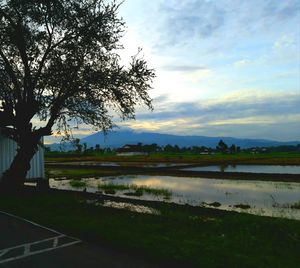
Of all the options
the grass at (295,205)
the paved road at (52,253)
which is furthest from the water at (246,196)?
the paved road at (52,253)

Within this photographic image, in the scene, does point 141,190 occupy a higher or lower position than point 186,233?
higher

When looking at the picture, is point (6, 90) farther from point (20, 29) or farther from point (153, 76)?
point (153, 76)

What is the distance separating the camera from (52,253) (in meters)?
11.1

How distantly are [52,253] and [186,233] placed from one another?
3897mm

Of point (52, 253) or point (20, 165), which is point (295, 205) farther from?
point (20, 165)

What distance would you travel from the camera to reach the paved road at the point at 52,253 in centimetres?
1014

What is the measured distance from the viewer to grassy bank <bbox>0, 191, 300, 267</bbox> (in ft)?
33.6

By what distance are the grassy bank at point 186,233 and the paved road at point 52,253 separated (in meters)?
0.51

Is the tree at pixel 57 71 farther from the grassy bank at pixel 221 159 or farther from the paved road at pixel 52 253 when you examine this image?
the grassy bank at pixel 221 159

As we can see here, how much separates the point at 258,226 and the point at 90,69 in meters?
14.8

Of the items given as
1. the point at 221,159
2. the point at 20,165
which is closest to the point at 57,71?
the point at 20,165

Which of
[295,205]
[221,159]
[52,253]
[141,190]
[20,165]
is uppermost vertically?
[20,165]

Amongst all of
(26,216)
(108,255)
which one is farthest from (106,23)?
(108,255)

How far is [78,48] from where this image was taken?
2534 centimetres
